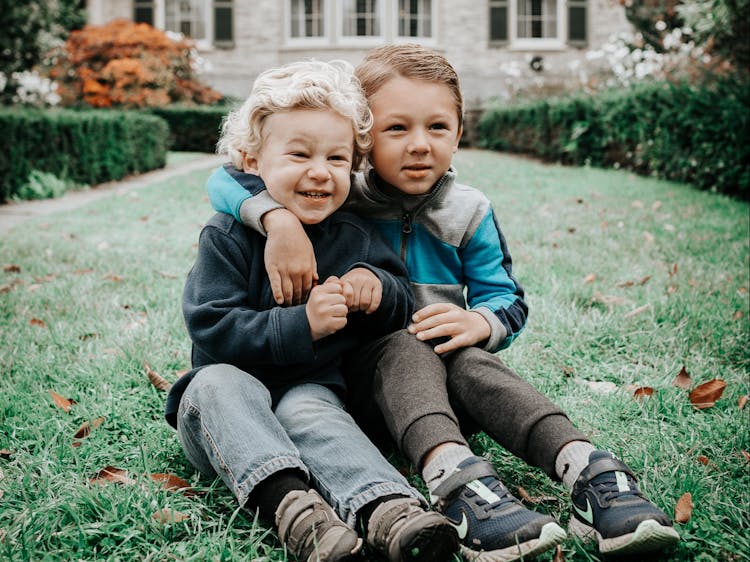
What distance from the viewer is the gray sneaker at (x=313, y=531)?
1404 millimetres

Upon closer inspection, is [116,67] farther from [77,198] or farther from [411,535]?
[411,535]

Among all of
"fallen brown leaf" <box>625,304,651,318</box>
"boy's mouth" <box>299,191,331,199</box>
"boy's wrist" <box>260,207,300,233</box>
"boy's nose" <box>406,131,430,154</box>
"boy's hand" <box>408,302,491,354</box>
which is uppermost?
"boy's nose" <box>406,131,430,154</box>

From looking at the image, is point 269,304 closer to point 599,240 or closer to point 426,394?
point 426,394

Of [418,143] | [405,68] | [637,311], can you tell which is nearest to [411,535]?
[418,143]

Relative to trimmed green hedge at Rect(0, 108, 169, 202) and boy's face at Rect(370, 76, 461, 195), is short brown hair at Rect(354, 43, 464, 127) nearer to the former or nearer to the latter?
boy's face at Rect(370, 76, 461, 195)

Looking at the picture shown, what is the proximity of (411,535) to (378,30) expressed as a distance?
18040mm

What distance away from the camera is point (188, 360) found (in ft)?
8.94

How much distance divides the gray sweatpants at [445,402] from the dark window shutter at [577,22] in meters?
17.7

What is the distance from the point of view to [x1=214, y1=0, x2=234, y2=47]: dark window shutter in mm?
17875

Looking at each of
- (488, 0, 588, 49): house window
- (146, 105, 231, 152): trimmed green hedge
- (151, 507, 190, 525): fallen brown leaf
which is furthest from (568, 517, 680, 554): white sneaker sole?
(488, 0, 588, 49): house window

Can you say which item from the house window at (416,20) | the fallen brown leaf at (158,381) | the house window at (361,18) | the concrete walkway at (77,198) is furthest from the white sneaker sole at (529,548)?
the house window at (416,20)

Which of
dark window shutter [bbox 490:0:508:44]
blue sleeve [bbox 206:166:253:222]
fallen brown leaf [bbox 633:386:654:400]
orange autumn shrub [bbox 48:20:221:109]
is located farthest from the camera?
dark window shutter [bbox 490:0:508:44]

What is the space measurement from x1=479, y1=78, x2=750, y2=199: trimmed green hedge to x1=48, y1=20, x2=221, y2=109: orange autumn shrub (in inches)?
283

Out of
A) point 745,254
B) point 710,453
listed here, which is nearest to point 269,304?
point 710,453
